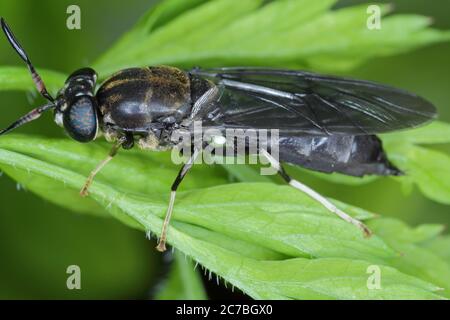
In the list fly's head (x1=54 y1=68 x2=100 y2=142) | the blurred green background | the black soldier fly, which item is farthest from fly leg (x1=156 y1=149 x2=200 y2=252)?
the blurred green background

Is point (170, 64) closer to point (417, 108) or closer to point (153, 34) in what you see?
point (153, 34)

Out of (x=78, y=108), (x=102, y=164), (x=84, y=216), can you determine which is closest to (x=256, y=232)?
(x=102, y=164)

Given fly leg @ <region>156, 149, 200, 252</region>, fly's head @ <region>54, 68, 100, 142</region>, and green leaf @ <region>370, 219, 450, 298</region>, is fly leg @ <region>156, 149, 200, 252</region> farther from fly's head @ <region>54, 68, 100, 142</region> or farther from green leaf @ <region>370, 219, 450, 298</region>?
green leaf @ <region>370, 219, 450, 298</region>

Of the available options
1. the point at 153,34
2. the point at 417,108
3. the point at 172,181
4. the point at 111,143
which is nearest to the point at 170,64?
the point at 153,34

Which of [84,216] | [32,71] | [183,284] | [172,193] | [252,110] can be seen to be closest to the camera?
[172,193]

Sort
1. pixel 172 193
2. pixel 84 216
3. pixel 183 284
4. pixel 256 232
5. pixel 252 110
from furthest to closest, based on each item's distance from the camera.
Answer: pixel 84 216, pixel 183 284, pixel 252 110, pixel 172 193, pixel 256 232

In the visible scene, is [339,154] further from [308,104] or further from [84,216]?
[84,216]

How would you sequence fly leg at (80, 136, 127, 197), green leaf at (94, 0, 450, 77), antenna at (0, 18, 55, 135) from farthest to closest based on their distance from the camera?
green leaf at (94, 0, 450, 77), antenna at (0, 18, 55, 135), fly leg at (80, 136, 127, 197)
